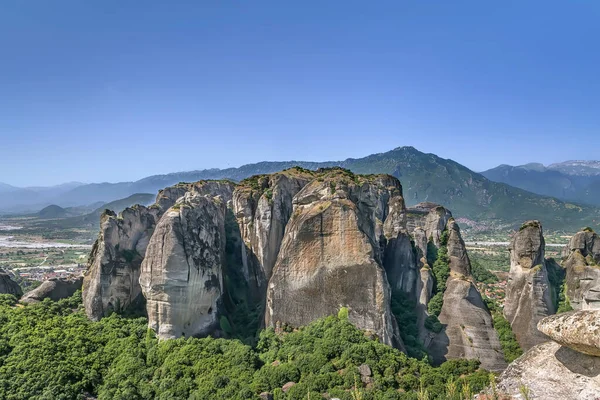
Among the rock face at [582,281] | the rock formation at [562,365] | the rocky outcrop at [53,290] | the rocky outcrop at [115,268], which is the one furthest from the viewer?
the rocky outcrop at [53,290]


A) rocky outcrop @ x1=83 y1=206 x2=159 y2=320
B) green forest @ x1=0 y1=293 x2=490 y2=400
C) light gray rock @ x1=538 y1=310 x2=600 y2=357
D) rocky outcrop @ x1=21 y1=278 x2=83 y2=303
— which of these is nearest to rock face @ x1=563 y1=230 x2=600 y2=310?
green forest @ x1=0 y1=293 x2=490 y2=400

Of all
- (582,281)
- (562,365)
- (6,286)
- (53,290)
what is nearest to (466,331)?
(582,281)

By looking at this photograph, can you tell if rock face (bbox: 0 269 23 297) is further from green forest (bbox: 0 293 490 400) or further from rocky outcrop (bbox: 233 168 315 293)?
rocky outcrop (bbox: 233 168 315 293)

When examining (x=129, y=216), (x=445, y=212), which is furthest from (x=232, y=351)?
(x=445, y=212)

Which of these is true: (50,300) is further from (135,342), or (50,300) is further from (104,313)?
(135,342)

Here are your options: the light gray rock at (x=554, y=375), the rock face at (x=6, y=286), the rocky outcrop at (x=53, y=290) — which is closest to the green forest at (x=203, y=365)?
the rocky outcrop at (x=53, y=290)

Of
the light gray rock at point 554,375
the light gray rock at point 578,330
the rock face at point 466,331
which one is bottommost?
the rock face at point 466,331

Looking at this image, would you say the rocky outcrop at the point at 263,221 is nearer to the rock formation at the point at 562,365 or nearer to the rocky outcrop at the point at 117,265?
the rocky outcrop at the point at 117,265

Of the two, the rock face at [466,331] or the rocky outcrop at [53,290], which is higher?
the rocky outcrop at [53,290]
